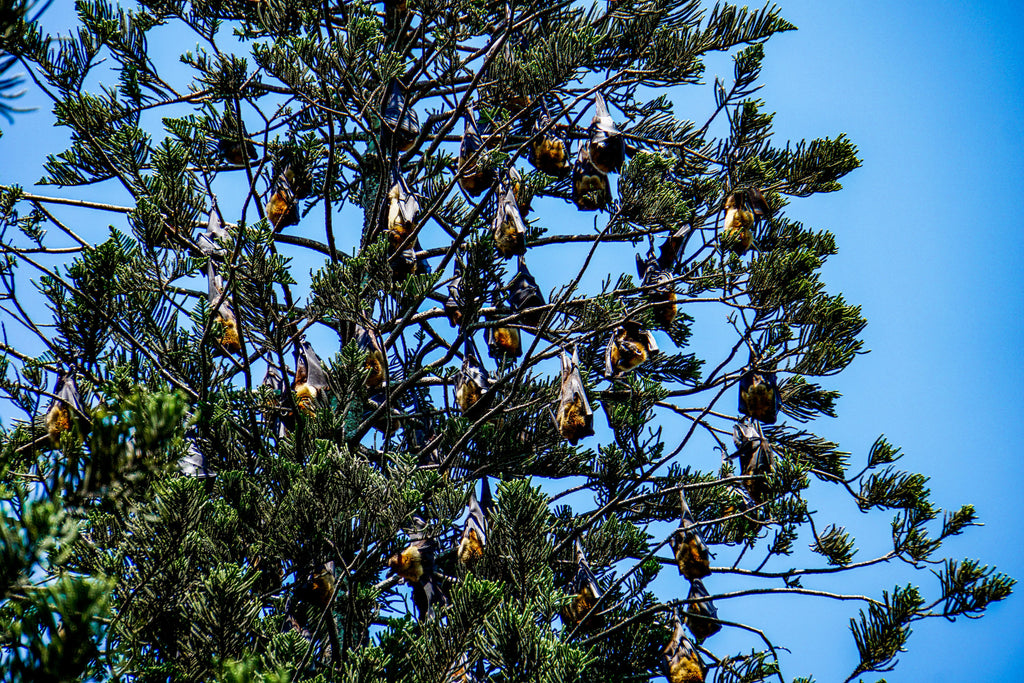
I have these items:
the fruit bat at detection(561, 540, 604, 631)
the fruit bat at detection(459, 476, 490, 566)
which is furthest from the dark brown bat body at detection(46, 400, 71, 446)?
the fruit bat at detection(561, 540, 604, 631)

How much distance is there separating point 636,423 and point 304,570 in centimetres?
234

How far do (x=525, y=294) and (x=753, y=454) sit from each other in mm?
1956

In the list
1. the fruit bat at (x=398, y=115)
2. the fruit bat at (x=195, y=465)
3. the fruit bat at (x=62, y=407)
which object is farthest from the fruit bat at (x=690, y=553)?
the fruit bat at (x=62, y=407)

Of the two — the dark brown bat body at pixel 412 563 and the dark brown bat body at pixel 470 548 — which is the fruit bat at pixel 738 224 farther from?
the dark brown bat body at pixel 412 563

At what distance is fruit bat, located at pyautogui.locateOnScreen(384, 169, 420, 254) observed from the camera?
5.76 metres

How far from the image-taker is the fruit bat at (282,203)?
6477 millimetres

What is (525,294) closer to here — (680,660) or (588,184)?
(588,184)

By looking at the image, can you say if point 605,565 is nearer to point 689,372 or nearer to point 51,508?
point 689,372

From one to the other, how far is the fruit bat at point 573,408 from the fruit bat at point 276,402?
1.79 m

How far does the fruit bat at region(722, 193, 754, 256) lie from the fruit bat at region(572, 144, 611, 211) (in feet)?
2.99

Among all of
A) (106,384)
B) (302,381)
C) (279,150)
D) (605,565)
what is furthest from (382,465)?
(279,150)

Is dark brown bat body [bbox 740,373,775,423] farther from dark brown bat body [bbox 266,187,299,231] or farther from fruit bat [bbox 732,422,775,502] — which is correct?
dark brown bat body [bbox 266,187,299,231]

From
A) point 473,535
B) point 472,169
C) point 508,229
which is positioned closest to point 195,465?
point 473,535

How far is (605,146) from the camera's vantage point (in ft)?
20.7
